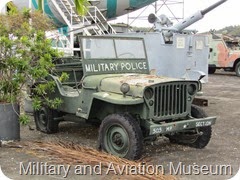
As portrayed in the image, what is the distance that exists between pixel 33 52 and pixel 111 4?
9.91m

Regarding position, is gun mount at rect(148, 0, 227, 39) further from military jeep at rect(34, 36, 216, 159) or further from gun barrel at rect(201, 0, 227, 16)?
military jeep at rect(34, 36, 216, 159)

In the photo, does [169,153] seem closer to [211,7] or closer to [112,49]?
[112,49]

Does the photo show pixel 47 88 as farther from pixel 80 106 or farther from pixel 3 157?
pixel 3 157

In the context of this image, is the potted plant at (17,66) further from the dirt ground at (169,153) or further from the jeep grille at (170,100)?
the jeep grille at (170,100)

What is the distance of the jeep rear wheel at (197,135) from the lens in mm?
6297

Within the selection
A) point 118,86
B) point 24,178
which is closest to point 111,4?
point 118,86

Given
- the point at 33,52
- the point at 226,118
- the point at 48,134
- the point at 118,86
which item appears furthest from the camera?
the point at 226,118

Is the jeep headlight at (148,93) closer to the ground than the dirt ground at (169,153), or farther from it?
farther from it

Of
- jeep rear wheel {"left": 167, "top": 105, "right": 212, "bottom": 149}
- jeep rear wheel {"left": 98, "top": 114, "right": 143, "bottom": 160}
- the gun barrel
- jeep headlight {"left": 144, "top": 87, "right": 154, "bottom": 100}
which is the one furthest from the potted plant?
the gun barrel

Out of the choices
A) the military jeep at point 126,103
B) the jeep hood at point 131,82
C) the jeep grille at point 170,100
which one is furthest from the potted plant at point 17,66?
the jeep grille at point 170,100

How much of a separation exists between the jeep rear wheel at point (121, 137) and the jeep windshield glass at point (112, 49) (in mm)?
1331

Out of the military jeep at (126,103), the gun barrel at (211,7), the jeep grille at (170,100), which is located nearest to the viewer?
the military jeep at (126,103)

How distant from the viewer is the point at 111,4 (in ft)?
52.1

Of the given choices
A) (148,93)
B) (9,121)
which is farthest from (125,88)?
(9,121)
